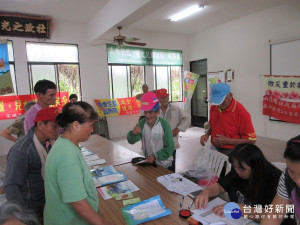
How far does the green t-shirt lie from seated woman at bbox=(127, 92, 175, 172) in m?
0.95

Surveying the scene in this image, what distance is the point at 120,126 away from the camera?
247 inches

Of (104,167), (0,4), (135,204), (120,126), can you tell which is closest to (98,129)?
(120,126)

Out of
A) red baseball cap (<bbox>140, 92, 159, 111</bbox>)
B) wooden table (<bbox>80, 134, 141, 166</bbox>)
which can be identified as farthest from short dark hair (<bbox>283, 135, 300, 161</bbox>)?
wooden table (<bbox>80, 134, 141, 166</bbox>)

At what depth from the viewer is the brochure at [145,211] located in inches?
46.4

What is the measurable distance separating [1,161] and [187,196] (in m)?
4.46

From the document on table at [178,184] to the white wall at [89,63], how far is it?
14.8ft

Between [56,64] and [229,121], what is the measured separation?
4.70m

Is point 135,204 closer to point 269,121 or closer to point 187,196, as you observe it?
point 187,196

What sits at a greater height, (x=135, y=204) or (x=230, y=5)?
(x=230, y=5)

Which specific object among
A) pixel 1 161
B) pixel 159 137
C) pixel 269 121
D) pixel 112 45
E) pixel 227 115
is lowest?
pixel 1 161

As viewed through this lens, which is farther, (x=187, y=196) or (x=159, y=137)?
(x=159, y=137)

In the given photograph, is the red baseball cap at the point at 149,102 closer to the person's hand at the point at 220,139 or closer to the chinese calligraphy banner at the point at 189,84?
the person's hand at the point at 220,139

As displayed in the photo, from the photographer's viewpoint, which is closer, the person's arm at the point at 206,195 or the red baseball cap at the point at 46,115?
the person's arm at the point at 206,195

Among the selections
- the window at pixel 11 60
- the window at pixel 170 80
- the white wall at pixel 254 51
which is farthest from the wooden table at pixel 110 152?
the window at pixel 170 80
